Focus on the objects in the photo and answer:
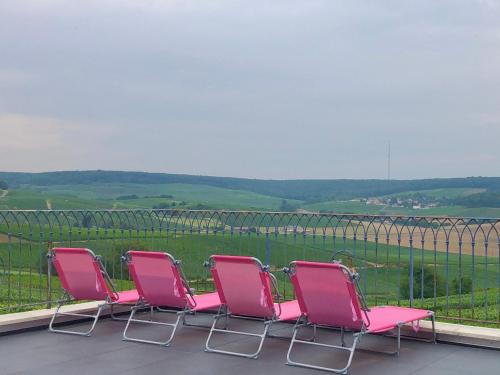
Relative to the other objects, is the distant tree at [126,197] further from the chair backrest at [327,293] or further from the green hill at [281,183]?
the chair backrest at [327,293]

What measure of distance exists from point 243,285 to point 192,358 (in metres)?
0.75

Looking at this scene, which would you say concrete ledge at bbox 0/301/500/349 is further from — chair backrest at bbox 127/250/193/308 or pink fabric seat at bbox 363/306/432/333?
chair backrest at bbox 127/250/193/308

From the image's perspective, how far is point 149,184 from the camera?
58.0 metres

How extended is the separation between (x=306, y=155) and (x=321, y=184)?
5.52 m

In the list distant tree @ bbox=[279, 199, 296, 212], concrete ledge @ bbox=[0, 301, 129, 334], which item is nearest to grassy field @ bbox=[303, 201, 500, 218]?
distant tree @ bbox=[279, 199, 296, 212]

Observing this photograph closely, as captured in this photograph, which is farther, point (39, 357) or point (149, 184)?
point (149, 184)

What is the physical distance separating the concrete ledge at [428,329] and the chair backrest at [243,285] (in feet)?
4.61

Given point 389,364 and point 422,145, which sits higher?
point 422,145

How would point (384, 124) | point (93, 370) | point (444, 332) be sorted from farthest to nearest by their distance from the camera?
point (384, 124), point (444, 332), point (93, 370)

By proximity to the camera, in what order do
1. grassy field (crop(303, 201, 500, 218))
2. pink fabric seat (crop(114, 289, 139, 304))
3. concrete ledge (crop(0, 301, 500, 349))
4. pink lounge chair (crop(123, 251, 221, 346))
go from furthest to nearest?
grassy field (crop(303, 201, 500, 218))
pink fabric seat (crop(114, 289, 139, 304))
pink lounge chair (crop(123, 251, 221, 346))
concrete ledge (crop(0, 301, 500, 349))

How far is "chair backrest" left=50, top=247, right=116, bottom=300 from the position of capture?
6.71 m

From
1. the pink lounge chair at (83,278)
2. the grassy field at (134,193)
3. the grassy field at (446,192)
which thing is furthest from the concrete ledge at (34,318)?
the grassy field at (134,193)

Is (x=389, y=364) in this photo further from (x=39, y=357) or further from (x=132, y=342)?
(x=39, y=357)

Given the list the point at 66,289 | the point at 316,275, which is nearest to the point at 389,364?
the point at 316,275
